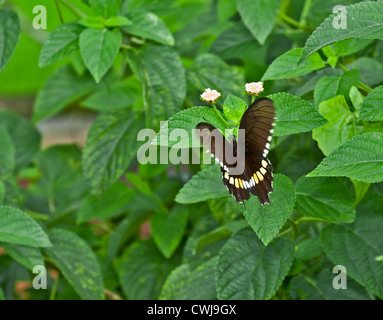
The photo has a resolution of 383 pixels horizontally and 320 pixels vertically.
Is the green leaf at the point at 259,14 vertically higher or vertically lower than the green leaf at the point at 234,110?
higher

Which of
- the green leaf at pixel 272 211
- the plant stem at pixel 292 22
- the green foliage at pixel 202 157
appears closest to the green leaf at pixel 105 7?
the green foliage at pixel 202 157

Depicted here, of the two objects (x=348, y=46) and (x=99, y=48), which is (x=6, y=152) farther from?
(x=348, y=46)

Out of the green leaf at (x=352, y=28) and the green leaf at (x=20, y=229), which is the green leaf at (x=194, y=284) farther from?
the green leaf at (x=352, y=28)

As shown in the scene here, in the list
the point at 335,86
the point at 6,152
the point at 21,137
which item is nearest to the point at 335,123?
the point at 335,86

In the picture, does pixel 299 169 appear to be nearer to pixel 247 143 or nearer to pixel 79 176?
pixel 247 143
